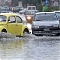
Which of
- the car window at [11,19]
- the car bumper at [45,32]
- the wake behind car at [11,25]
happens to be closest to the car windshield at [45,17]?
the car bumper at [45,32]

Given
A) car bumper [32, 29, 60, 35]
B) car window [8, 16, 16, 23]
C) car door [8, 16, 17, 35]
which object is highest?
car window [8, 16, 16, 23]

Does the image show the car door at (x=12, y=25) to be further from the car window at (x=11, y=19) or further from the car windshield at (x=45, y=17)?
the car windshield at (x=45, y=17)

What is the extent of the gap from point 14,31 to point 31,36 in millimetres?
1546

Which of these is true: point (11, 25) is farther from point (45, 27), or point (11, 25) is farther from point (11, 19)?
point (45, 27)

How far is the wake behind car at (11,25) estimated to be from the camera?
75.4 ft

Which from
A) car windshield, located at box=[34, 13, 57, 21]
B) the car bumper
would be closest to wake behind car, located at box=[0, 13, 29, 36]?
the car bumper

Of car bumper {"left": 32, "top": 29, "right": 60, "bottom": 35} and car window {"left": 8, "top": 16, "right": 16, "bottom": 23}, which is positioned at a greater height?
car window {"left": 8, "top": 16, "right": 16, "bottom": 23}

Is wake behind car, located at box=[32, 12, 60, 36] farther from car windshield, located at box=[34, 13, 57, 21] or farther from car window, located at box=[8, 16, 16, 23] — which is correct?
car window, located at box=[8, 16, 16, 23]

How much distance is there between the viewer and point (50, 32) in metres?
26.5

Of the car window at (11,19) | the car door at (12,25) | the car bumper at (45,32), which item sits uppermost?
the car window at (11,19)

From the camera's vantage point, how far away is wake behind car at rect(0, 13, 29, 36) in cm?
2298

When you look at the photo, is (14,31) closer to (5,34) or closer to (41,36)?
(5,34)

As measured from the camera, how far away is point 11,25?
23422 mm

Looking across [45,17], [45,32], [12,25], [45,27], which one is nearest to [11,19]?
[12,25]
